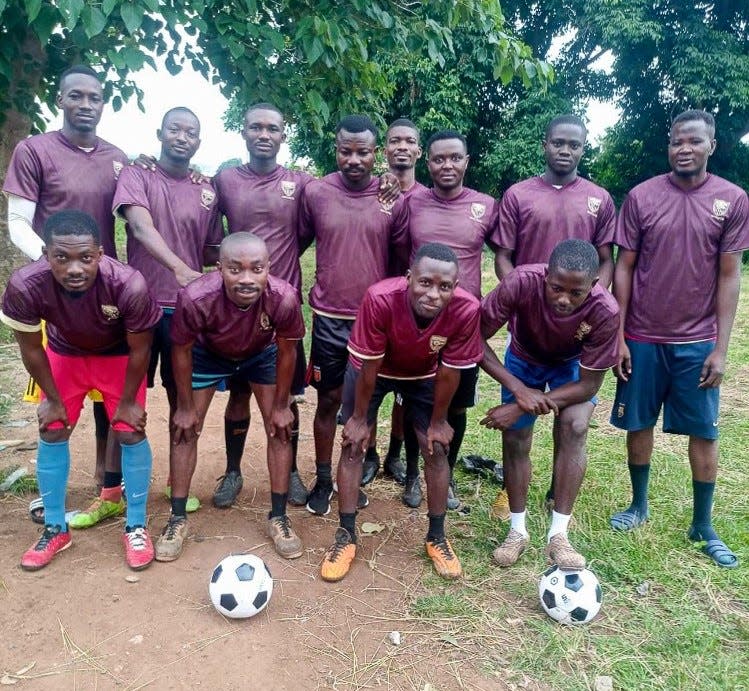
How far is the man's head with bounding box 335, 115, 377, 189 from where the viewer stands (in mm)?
3559

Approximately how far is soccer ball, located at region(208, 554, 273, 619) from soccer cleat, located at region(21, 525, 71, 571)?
0.95 meters

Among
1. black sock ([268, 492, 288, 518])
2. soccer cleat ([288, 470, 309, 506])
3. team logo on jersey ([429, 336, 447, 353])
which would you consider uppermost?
team logo on jersey ([429, 336, 447, 353])

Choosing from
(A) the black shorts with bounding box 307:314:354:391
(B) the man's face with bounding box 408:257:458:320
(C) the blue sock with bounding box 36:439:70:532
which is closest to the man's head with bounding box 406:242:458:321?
(B) the man's face with bounding box 408:257:458:320

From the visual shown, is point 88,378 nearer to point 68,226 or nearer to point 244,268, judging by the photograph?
point 68,226

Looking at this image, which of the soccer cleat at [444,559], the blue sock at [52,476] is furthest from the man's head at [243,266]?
the soccer cleat at [444,559]

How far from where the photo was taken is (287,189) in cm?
369

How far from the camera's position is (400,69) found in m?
13.4

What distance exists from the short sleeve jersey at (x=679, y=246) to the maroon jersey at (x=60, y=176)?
280 centimetres

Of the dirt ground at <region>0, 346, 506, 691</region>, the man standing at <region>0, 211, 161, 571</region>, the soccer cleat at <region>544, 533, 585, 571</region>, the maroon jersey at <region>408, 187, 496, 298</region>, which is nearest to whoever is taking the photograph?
the dirt ground at <region>0, 346, 506, 691</region>

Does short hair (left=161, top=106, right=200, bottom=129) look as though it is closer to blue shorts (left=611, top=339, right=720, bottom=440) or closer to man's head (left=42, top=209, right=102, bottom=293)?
man's head (left=42, top=209, right=102, bottom=293)

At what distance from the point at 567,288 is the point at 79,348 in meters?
2.41

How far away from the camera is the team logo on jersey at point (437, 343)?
123 inches

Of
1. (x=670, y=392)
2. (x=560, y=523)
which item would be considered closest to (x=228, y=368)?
(x=560, y=523)

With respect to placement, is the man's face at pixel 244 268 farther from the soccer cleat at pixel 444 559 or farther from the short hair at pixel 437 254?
the soccer cleat at pixel 444 559
